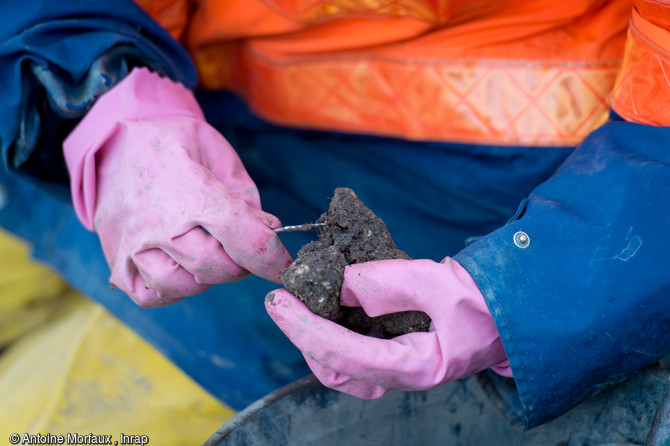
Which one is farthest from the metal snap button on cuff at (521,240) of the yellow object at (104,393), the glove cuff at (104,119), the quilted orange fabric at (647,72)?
the yellow object at (104,393)

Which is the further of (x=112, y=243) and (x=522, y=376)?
(x=112, y=243)

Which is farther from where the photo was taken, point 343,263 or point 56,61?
point 56,61

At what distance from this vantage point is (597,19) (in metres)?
1.10

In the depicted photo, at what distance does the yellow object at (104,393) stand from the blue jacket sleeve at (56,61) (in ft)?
1.78

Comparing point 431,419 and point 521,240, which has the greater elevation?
point 521,240

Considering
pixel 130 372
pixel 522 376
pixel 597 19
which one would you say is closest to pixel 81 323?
pixel 130 372

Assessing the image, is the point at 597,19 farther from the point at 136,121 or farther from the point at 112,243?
the point at 112,243

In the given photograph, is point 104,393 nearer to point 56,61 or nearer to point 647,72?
point 56,61

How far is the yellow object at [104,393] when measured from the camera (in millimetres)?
1389

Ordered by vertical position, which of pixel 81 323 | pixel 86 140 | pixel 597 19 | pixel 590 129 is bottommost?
pixel 81 323

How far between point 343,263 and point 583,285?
328mm

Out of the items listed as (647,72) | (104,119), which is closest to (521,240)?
(647,72)

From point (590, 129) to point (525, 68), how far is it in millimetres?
165

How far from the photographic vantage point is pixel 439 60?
1.13 metres
